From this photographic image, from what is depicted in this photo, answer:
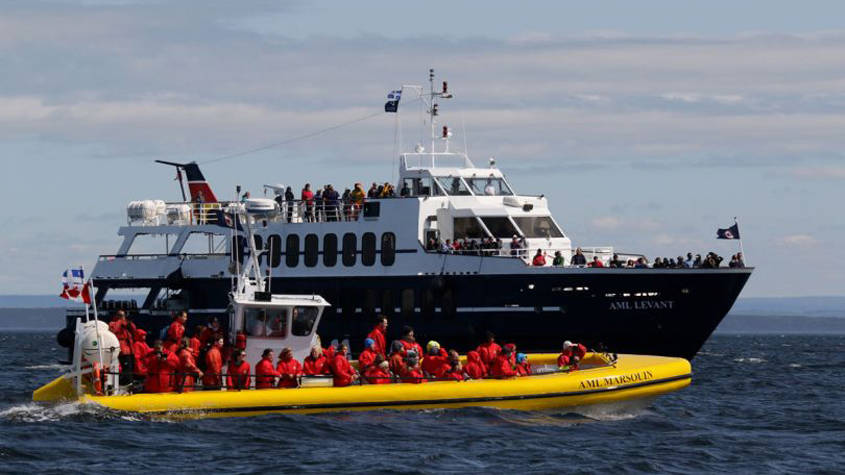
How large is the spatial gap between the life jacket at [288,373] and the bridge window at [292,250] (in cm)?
2064

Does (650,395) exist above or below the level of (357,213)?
below

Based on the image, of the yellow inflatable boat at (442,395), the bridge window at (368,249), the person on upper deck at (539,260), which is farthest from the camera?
the bridge window at (368,249)

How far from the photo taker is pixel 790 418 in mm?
Answer: 32938

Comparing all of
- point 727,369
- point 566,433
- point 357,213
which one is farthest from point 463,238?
point 566,433

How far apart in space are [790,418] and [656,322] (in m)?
11.5

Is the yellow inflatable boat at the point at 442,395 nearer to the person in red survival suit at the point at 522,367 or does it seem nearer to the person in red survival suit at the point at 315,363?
the person in red survival suit at the point at 522,367

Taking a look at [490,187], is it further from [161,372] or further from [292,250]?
[161,372]

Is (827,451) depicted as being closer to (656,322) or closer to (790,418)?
(790,418)

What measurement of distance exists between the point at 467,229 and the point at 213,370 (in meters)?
19.3

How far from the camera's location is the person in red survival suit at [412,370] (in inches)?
1154

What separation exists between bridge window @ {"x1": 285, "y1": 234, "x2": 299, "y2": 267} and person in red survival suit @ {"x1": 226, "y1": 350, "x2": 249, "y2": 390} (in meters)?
20.9

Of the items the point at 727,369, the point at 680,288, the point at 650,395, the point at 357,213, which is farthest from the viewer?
the point at 727,369

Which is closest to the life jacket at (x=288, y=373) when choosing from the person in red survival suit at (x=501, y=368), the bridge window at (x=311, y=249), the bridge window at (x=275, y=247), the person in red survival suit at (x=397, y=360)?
the person in red survival suit at (x=397, y=360)

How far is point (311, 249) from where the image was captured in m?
49.1
